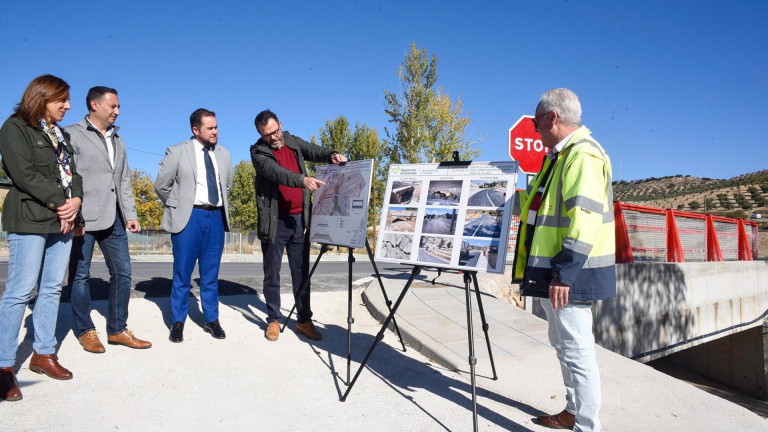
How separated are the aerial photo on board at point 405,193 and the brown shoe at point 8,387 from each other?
2714 millimetres

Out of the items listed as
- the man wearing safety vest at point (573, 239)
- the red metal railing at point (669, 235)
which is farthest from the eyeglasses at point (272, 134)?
the red metal railing at point (669, 235)

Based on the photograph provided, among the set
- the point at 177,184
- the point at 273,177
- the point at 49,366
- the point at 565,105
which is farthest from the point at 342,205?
the point at 49,366

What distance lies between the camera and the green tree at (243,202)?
42.9m

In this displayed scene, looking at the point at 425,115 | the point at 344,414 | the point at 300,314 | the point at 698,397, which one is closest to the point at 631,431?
the point at 698,397

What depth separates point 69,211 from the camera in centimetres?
323

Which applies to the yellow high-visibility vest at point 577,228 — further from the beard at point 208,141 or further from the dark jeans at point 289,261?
the beard at point 208,141

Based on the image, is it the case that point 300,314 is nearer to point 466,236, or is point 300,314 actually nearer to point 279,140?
point 279,140

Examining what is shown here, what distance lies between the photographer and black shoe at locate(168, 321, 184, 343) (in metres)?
4.22

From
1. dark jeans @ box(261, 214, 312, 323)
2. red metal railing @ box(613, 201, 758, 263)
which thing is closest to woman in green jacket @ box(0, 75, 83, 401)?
dark jeans @ box(261, 214, 312, 323)

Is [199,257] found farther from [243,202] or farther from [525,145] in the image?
[243,202]

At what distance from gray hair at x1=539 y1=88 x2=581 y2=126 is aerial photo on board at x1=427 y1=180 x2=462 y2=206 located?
2.70 ft

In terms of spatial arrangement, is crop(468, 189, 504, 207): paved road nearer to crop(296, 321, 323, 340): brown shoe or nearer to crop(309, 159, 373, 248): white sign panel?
crop(309, 159, 373, 248): white sign panel

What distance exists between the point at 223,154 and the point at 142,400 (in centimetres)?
245

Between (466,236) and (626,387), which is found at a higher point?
(466,236)
